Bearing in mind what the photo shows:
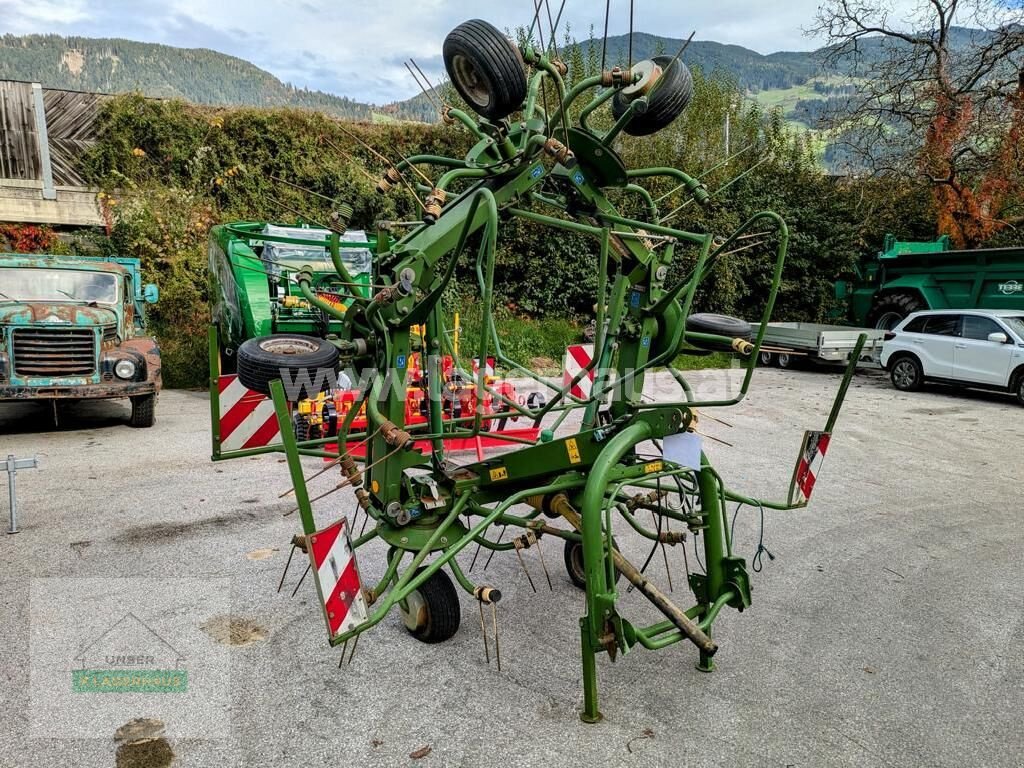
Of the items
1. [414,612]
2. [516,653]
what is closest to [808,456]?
[516,653]

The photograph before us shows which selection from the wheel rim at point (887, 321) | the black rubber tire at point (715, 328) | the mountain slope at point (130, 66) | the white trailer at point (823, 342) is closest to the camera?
the black rubber tire at point (715, 328)

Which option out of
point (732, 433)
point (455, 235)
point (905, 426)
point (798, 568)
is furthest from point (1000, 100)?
point (455, 235)

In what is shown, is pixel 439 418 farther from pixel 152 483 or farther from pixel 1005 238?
pixel 1005 238

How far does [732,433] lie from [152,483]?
20.1 ft

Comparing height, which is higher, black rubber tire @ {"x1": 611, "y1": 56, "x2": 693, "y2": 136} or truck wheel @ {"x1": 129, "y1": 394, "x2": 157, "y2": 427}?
black rubber tire @ {"x1": 611, "y1": 56, "x2": 693, "y2": 136}

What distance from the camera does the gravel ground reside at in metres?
2.77

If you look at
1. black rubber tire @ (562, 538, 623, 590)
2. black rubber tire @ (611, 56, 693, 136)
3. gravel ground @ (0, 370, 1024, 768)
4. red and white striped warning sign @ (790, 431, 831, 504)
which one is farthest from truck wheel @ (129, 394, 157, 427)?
red and white striped warning sign @ (790, 431, 831, 504)

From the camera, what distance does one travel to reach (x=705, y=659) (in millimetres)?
3305

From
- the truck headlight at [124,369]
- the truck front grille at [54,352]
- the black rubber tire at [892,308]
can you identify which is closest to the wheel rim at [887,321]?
the black rubber tire at [892,308]

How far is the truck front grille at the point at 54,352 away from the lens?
7.66 meters

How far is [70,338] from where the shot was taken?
7859 mm

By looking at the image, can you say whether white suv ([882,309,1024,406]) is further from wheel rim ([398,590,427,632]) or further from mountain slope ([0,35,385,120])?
mountain slope ([0,35,385,120])

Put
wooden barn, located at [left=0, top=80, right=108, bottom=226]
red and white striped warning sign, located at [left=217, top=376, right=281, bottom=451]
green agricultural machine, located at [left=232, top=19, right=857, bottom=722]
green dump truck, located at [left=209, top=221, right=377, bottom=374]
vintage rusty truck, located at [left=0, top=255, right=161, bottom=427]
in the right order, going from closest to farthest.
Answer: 1. green agricultural machine, located at [left=232, top=19, right=857, bottom=722]
2. red and white striped warning sign, located at [left=217, top=376, right=281, bottom=451]
3. vintage rusty truck, located at [left=0, top=255, right=161, bottom=427]
4. green dump truck, located at [left=209, top=221, right=377, bottom=374]
5. wooden barn, located at [left=0, top=80, right=108, bottom=226]

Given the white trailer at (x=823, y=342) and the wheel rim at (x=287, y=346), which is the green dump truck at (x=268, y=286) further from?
the white trailer at (x=823, y=342)
